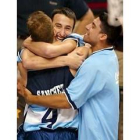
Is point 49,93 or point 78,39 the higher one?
point 78,39

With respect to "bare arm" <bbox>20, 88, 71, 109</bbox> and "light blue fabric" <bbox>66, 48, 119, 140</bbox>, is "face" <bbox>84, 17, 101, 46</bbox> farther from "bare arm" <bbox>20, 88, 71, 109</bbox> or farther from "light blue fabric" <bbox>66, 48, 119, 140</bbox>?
"bare arm" <bbox>20, 88, 71, 109</bbox>

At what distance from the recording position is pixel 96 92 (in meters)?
1.26

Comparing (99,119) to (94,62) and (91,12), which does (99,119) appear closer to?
(94,62)

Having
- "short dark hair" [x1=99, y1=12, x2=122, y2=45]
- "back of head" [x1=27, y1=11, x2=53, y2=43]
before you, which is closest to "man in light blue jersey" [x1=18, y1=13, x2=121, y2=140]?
"short dark hair" [x1=99, y1=12, x2=122, y2=45]

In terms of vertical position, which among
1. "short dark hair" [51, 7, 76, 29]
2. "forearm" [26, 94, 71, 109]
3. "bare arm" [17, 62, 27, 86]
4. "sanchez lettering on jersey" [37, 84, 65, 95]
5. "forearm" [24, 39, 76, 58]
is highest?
"short dark hair" [51, 7, 76, 29]

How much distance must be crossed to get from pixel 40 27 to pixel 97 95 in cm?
38

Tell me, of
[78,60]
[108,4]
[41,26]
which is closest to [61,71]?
[78,60]

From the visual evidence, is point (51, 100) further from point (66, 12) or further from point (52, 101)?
point (66, 12)

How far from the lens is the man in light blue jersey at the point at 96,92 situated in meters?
1.25

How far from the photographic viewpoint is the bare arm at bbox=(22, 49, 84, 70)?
129cm

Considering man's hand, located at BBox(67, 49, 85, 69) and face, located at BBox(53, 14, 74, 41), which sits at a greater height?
face, located at BBox(53, 14, 74, 41)

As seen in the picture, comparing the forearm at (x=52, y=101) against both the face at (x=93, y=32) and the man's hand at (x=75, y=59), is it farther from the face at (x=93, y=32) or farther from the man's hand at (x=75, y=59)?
the face at (x=93, y=32)

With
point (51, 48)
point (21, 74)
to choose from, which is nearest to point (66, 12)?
point (51, 48)
